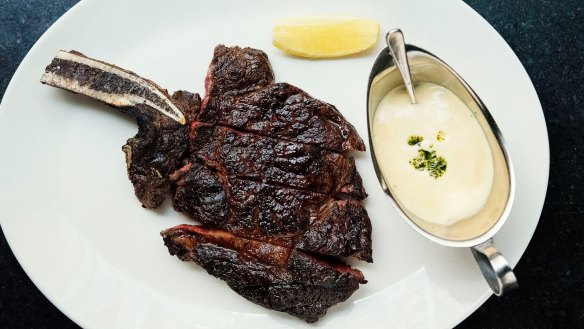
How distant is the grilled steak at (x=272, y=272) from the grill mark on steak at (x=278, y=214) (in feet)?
0.21

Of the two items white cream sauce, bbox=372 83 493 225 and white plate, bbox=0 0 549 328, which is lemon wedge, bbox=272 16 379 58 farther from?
white cream sauce, bbox=372 83 493 225

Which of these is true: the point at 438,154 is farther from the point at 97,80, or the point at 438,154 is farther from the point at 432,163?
the point at 97,80

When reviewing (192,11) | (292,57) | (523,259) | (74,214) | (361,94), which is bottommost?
(523,259)

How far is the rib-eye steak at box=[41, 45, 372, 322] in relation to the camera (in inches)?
130

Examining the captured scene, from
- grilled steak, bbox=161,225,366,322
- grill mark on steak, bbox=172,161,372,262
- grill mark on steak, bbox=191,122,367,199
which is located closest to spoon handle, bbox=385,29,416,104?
grill mark on steak, bbox=191,122,367,199

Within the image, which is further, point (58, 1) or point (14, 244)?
point (58, 1)

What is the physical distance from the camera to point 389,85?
11.0ft

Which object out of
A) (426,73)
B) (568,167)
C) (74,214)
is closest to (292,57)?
(426,73)

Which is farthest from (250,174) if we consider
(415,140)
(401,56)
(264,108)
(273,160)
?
(401,56)

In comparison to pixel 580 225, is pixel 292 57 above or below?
above

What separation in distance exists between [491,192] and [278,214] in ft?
3.51

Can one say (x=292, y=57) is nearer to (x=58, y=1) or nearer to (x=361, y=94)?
(x=361, y=94)

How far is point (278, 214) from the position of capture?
3.28 metres

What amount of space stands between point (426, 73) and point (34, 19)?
233 cm
